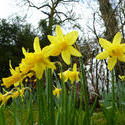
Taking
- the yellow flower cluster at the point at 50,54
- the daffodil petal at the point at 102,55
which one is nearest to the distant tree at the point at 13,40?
the yellow flower cluster at the point at 50,54

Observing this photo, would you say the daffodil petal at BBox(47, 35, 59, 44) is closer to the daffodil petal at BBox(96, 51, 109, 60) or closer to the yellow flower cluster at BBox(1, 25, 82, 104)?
the yellow flower cluster at BBox(1, 25, 82, 104)

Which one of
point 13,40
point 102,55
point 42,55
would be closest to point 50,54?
point 42,55

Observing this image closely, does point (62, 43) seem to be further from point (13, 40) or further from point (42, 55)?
point (13, 40)

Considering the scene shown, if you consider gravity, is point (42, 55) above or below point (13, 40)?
below

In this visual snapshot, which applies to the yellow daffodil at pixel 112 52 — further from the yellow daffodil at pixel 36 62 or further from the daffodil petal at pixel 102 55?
the yellow daffodil at pixel 36 62

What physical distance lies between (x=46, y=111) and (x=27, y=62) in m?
0.23

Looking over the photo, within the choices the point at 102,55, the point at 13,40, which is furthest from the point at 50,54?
the point at 13,40

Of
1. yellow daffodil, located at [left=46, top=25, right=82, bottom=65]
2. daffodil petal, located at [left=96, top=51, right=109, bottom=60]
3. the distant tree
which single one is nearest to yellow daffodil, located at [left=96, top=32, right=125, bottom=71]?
daffodil petal, located at [left=96, top=51, right=109, bottom=60]

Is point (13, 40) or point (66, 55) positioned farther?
Answer: point (13, 40)

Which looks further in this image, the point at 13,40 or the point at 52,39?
the point at 13,40

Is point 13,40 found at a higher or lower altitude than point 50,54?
higher

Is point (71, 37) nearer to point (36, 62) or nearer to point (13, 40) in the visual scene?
point (36, 62)

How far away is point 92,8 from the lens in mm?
4047

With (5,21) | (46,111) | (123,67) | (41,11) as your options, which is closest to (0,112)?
(46,111)
